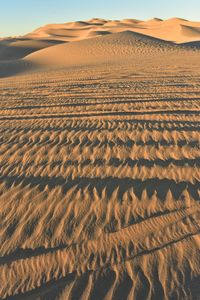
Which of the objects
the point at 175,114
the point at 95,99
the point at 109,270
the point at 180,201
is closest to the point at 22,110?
the point at 95,99

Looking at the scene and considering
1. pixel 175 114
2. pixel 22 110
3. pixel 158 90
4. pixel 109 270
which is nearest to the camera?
pixel 109 270

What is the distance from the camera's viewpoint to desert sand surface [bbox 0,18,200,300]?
12.9ft

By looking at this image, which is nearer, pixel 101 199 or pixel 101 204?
pixel 101 204

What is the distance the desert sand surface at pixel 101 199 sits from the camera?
393 centimetres

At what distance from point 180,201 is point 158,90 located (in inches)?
300

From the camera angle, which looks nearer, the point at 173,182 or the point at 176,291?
the point at 176,291

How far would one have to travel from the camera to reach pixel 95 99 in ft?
37.2

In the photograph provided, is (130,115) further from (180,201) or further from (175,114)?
(180,201)

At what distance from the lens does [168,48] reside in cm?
3044

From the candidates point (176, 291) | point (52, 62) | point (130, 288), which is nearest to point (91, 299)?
point (130, 288)

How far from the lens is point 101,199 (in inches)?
210

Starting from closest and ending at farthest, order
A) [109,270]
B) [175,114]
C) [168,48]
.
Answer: [109,270] < [175,114] < [168,48]

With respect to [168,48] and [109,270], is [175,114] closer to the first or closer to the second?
[109,270]

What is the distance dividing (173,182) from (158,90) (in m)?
7.06
